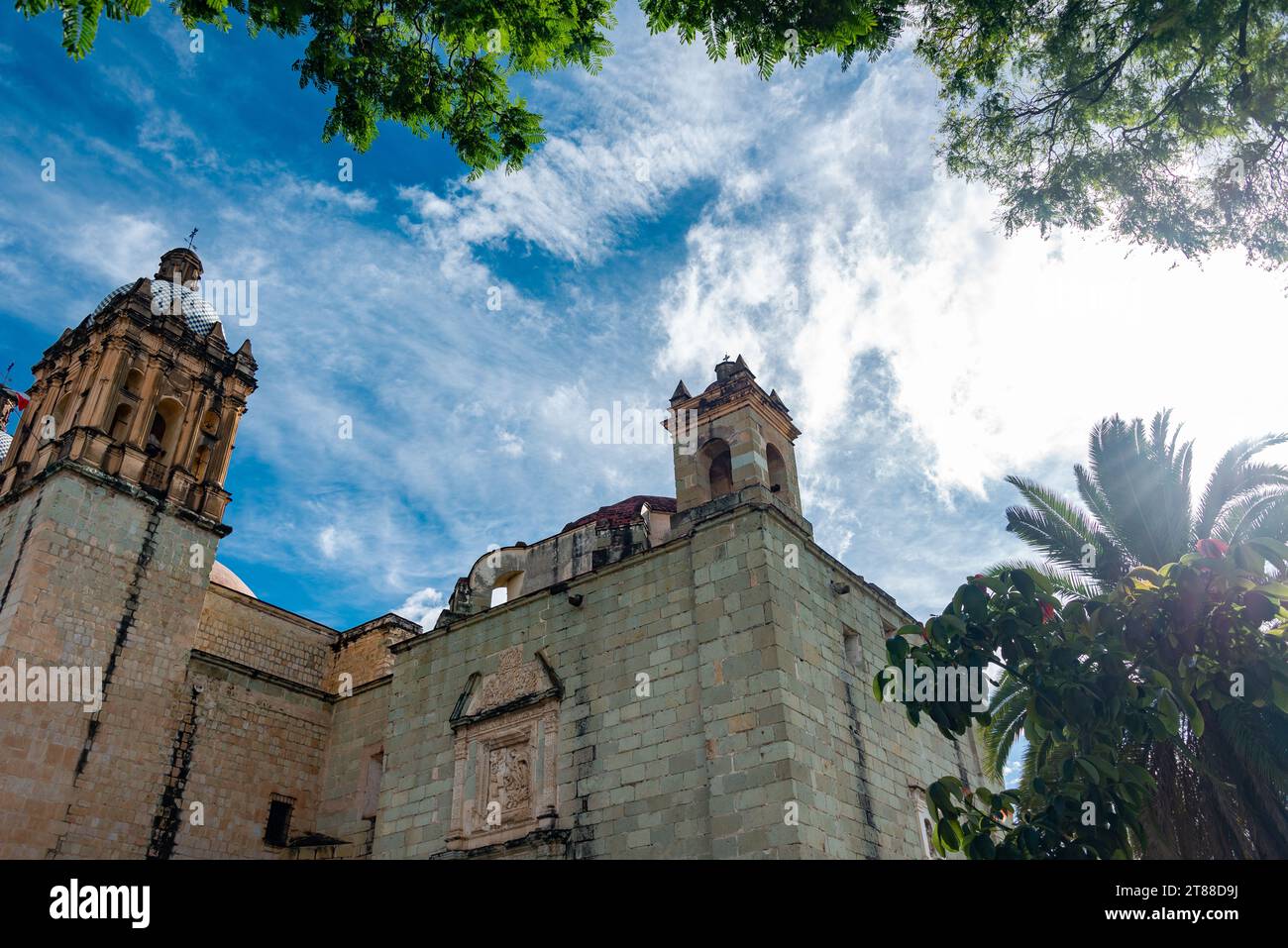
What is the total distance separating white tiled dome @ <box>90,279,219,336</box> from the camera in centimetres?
2056

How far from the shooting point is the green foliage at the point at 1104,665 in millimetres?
8406

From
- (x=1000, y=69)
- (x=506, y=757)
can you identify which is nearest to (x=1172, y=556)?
(x=1000, y=69)

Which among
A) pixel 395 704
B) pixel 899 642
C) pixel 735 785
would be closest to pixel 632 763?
pixel 735 785

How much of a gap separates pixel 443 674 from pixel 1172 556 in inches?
461

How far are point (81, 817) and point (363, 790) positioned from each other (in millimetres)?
4586

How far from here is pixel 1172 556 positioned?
1356 centimetres

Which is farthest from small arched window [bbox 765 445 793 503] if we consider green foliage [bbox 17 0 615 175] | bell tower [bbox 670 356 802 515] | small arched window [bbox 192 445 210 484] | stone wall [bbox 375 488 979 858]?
small arched window [bbox 192 445 210 484]

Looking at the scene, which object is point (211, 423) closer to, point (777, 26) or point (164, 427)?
point (164, 427)

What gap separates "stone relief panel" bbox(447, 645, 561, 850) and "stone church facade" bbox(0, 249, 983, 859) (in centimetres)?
4

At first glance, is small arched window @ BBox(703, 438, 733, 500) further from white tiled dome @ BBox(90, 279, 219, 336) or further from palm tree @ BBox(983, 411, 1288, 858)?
white tiled dome @ BBox(90, 279, 219, 336)

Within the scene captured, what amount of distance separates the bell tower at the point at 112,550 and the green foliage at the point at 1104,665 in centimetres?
1352

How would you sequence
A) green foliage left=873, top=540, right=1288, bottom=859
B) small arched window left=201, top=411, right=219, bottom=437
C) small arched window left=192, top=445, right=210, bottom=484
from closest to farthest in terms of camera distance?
green foliage left=873, top=540, right=1288, bottom=859, small arched window left=192, top=445, right=210, bottom=484, small arched window left=201, top=411, right=219, bottom=437

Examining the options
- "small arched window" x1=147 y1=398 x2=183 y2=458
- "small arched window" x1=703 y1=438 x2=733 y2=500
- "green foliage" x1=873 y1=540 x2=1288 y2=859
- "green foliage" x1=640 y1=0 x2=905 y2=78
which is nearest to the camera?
"green foliage" x1=640 y1=0 x2=905 y2=78
